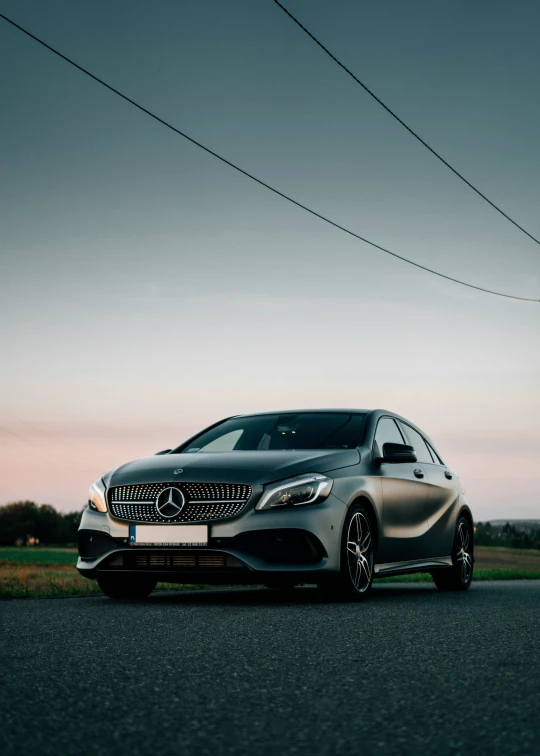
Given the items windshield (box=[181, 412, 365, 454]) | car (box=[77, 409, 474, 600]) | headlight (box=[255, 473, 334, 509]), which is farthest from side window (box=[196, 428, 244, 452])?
headlight (box=[255, 473, 334, 509])

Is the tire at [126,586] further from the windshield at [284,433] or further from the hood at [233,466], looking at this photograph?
the windshield at [284,433]

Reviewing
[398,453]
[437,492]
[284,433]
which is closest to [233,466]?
[284,433]

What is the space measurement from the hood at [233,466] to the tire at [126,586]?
2.73 ft

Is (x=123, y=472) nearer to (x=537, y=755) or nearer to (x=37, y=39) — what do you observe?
(x=537, y=755)

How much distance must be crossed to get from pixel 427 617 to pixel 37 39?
34.0ft

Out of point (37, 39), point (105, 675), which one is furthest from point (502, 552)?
point (105, 675)

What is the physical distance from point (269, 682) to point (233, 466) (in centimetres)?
390

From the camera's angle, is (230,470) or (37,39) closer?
(230,470)

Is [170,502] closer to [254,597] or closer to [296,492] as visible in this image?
[296,492]

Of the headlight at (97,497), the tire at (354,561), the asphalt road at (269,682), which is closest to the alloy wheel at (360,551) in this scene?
the tire at (354,561)

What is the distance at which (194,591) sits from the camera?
33.1 feet

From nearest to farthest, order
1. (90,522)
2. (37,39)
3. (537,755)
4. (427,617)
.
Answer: (537,755) → (427,617) → (90,522) → (37,39)

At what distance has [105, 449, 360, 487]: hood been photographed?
786 centimetres

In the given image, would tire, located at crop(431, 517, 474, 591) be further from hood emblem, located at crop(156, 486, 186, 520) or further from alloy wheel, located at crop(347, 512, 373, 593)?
hood emblem, located at crop(156, 486, 186, 520)
